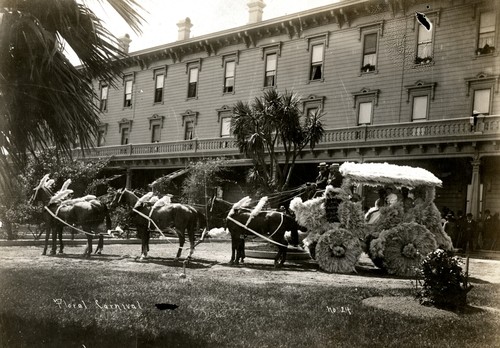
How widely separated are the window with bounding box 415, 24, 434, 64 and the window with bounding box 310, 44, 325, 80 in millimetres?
2763

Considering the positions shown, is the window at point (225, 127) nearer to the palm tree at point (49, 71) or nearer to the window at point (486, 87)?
the palm tree at point (49, 71)

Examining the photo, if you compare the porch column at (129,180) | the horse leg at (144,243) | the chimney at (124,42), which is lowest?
the horse leg at (144,243)

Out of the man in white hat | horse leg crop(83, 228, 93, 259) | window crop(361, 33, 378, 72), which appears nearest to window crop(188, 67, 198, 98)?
the man in white hat

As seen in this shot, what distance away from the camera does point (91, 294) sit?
17.6ft

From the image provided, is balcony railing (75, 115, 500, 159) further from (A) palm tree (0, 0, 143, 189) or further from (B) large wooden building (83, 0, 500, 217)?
(A) palm tree (0, 0, 143, 189)

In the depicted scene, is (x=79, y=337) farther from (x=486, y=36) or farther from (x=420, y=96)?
(x=420, y=96)

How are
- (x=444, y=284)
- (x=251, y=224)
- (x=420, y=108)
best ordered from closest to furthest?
1. (x=444, y=284)
2. (x=251, y=224)
3. (x=420, y=108)

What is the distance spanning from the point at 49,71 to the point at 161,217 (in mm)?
6221

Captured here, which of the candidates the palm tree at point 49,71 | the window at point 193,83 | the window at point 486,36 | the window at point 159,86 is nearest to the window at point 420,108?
the window at point 486,36

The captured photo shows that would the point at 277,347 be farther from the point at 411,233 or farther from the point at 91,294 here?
the point at 411,233

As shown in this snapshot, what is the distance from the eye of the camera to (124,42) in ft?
15.7

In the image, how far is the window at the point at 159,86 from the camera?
28.0 feet

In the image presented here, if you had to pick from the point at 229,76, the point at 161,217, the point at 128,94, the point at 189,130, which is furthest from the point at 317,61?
the point at 161,217

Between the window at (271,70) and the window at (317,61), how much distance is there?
82 centimetres
